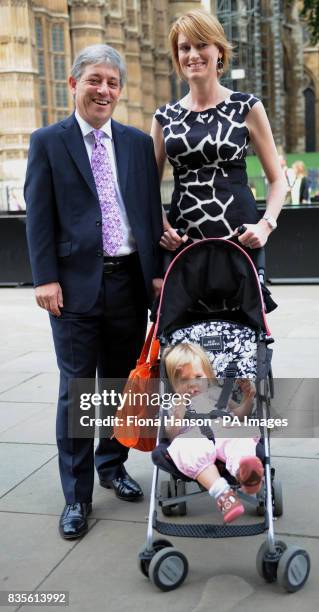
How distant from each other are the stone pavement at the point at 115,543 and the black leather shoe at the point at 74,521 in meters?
0.04

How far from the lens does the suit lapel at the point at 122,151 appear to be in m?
3.96

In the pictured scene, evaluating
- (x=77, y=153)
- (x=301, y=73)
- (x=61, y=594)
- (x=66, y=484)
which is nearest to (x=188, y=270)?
(x=77, y=153)

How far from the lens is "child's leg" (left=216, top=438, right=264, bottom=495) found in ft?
10.7

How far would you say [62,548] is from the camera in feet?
12.4

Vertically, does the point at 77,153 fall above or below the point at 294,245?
above

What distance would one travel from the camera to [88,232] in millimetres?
3865

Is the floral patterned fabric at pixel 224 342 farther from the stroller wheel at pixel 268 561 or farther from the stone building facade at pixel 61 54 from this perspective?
the stone building facade at pixel 61 54

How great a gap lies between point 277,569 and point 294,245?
9.44 metres

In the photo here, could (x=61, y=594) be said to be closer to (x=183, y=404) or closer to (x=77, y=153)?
(x=183, y=404)

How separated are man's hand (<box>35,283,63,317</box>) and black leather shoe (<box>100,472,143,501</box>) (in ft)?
3.50

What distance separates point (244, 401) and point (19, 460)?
1.92 metres

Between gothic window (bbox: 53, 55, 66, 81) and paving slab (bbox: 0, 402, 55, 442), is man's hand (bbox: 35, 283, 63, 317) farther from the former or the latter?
gothic window (bbox: 53, 55, 66, 81)

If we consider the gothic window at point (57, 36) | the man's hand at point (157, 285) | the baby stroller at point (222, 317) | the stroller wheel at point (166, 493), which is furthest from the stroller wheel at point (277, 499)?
the gothic window at point (57, 36)

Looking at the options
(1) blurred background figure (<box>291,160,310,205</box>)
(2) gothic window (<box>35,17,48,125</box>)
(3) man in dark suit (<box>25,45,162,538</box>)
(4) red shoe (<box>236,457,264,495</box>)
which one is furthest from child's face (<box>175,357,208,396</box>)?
(2) gothic window (<box>35,17,48,125</box>)
